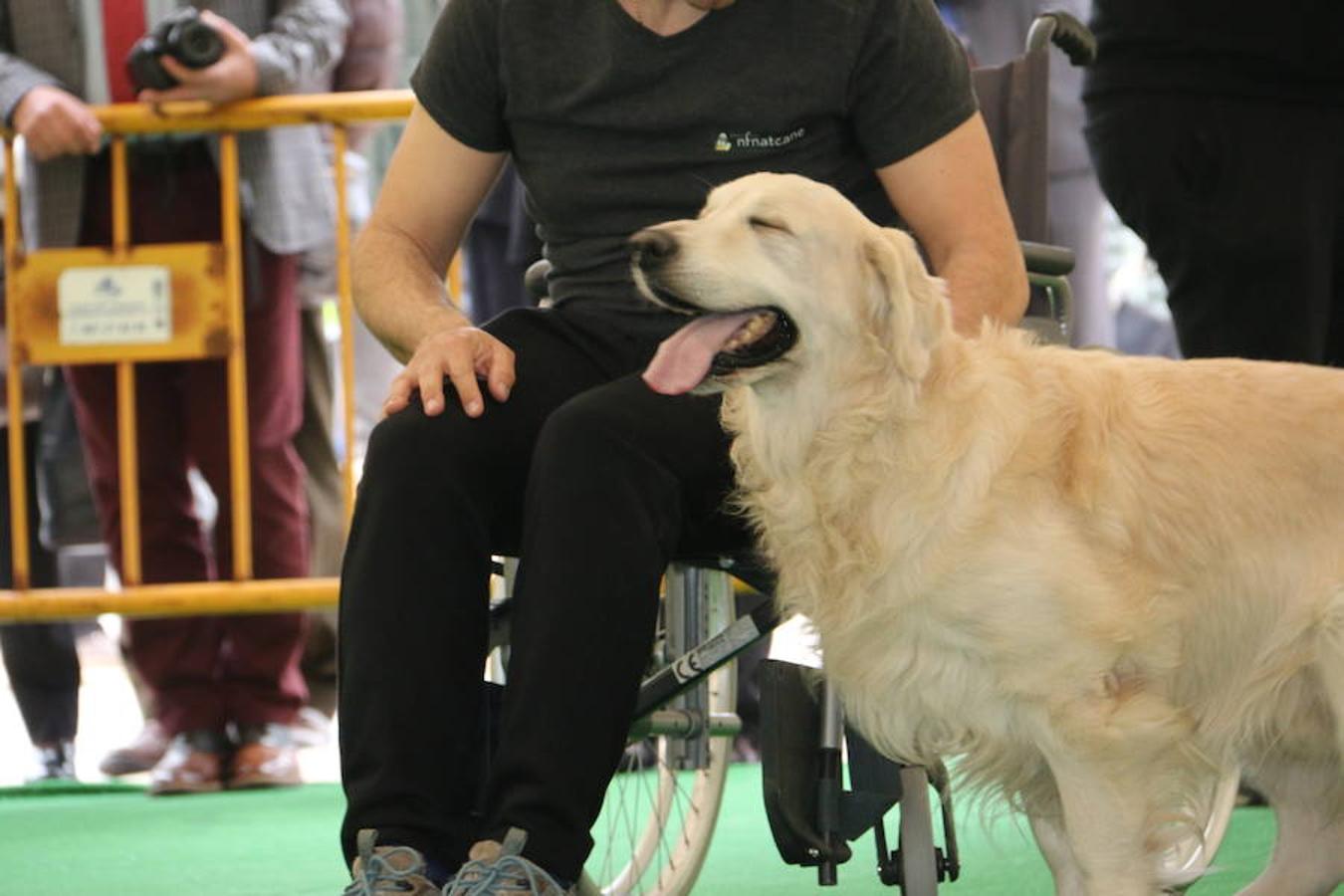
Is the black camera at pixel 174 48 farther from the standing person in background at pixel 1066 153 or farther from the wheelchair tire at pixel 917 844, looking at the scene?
the wheelchair tire at pixel 917 844

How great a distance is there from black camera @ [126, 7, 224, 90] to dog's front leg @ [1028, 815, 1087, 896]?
2.86 m

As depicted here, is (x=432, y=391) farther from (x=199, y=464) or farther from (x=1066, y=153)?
(x=1066, y=153)

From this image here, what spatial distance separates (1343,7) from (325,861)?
95.2 inches

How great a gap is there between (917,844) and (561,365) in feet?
2.67

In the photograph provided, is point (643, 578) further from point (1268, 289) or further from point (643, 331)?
point (1268, 289)

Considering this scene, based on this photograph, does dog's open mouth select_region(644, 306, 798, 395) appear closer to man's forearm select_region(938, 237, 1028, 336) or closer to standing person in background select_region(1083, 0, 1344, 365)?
man's forearm select_region(938, 237, 1028, 336)

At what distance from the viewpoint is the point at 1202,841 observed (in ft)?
9.60

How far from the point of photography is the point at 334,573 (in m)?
5.51

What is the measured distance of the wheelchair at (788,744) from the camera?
2898 millimetres

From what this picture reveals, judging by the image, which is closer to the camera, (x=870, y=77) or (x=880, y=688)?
(x=880, y=688)

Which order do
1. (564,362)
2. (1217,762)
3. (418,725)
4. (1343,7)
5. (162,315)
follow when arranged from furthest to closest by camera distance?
(162,315), (1343,7), (564,362), (1217,762), (418,725)

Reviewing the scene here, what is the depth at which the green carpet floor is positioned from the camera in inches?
149

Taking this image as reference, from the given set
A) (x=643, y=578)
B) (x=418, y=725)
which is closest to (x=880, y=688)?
(x=643, y=578)

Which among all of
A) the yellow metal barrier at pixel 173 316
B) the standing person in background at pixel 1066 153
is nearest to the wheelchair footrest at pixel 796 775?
the yellow metal barrier at pixel 173 316
